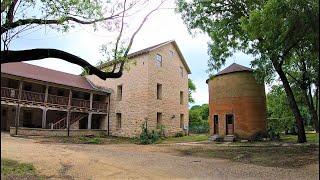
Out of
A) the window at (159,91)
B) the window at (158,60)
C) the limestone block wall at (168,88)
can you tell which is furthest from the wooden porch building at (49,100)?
the window at (158,60)

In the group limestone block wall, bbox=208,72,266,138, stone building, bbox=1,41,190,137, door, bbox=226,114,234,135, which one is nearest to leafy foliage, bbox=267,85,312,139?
limestone block wall, bbox=208,72,266,138

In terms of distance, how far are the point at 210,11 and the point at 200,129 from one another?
97.6 ft

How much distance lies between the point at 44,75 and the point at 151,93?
1032 cm

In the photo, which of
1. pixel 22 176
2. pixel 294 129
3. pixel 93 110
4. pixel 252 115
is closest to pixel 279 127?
pixel 252 115

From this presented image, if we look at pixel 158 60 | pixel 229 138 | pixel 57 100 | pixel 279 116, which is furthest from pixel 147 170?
pixel 279 116

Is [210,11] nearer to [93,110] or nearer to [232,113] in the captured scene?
[232,113]

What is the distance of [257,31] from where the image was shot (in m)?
17.6

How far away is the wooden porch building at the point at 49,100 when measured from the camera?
30656mm

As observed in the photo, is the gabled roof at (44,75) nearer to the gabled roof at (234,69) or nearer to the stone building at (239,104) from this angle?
the stone building at (239,104)

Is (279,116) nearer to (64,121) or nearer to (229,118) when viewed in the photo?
(229,118)

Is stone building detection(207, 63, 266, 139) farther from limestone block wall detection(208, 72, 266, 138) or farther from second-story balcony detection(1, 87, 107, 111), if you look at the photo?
second-story balcony detection(1, 87, 107, 111)

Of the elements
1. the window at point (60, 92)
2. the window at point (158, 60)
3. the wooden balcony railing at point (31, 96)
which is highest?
the window at point (158, 60)

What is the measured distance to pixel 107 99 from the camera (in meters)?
40.0

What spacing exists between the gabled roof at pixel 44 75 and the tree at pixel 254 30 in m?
14.6
